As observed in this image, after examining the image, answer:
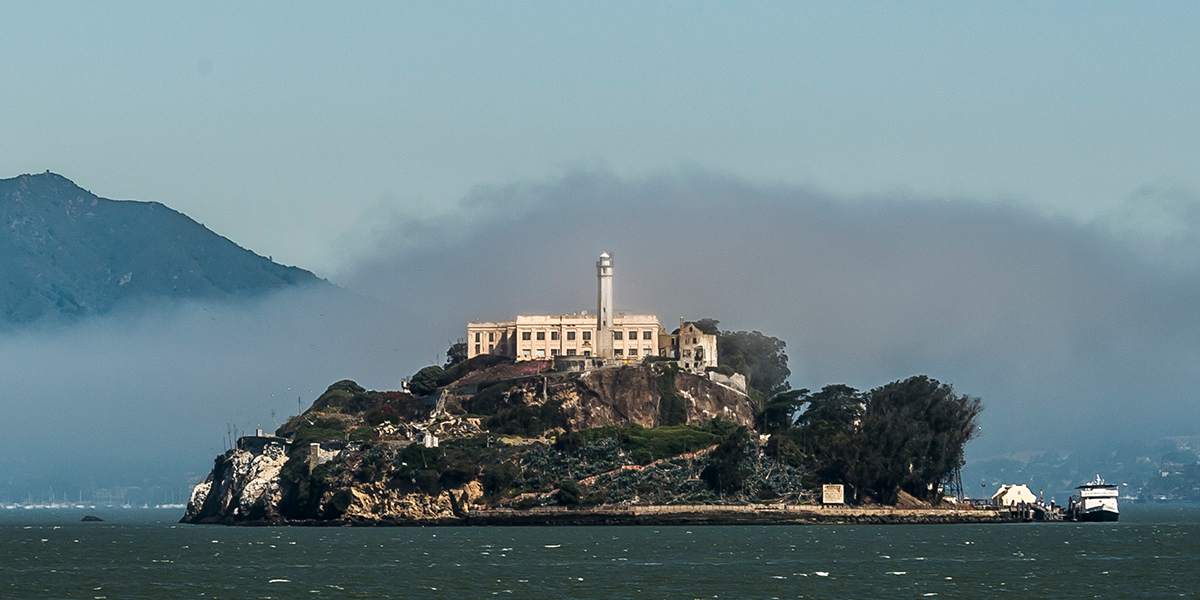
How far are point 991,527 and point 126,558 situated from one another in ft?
265

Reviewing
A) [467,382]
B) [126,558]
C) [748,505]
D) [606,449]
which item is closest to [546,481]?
[606,449]

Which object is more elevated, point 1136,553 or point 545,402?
point 545,402

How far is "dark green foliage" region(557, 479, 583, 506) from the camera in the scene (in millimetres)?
165125

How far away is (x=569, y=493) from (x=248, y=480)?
39.7 m

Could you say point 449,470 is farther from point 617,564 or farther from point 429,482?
point 617,564

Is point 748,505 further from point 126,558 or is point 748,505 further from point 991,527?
point 126,558

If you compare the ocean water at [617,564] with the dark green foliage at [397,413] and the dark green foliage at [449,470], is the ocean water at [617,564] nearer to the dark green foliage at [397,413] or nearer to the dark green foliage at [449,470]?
the dark green foliage at [449,470]

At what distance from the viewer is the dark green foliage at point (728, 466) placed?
545 ft

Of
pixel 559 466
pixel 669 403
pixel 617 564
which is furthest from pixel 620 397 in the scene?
pixel 617 564

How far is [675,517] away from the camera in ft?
528

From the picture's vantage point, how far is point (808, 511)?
165 m

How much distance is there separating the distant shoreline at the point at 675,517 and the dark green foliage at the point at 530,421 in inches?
688

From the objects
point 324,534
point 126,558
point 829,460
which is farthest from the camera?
point 829,460

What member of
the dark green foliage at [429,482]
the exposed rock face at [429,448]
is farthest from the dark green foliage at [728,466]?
the dark green foliage at [429,482]
